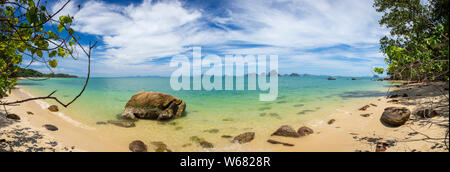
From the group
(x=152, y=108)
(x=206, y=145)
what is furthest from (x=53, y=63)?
(x=152, y=108)

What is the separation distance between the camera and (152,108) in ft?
36.4

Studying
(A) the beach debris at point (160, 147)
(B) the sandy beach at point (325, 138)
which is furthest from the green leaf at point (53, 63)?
(A) the beach debris at point (160, 147)

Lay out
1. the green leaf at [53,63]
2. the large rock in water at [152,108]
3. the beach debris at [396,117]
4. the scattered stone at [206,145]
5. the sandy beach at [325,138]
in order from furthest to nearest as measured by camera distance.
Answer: the large rock in water at [152,108] → the scattered stone at [206,145] → the beach debris at [396,117] → the sandy beach at [325,138] → the green leaf at [53,63]

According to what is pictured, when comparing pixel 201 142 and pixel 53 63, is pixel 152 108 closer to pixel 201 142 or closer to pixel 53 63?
pixel 201 142

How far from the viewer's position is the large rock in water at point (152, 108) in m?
10.9

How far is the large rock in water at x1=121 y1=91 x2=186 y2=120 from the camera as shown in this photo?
35.9 ft

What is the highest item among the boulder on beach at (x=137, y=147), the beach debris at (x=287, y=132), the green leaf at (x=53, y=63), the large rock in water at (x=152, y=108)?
the green leaf at (x=53, y=63)

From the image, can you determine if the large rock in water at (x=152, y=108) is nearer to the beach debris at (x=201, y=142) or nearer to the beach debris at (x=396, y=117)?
the beach debris at (x=201, y=142)

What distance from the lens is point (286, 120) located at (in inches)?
423

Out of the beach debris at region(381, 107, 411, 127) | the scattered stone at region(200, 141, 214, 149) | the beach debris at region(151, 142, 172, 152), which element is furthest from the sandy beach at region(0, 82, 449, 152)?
the scattered stone at region(200, 141, 214, 149)

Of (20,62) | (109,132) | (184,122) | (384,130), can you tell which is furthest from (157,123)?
(384,130)

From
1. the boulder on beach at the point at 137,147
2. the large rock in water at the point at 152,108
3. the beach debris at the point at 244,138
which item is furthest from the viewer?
the large rock in water at the point at 152,108

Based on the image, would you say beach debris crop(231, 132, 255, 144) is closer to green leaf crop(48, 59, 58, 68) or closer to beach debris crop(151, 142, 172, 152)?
beach debris crop(151, 142, 172, 152)
